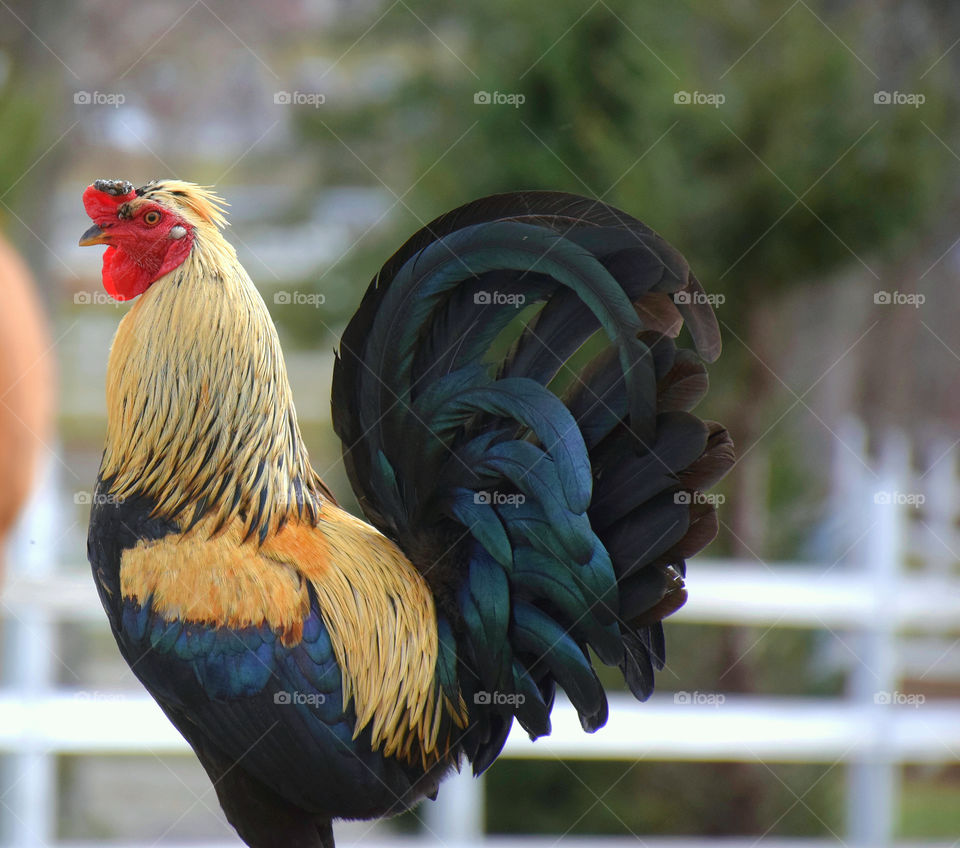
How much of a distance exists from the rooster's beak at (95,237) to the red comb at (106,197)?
14mm

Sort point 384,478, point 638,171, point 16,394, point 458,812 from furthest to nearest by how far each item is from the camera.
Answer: point 638,171 → point 458,812 → point 16,394 → point 384,478

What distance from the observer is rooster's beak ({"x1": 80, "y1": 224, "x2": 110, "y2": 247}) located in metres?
1.19

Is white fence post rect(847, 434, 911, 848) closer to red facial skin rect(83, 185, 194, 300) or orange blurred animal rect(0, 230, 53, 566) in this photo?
orange blurred animal rect(0, 230, 53, 566)

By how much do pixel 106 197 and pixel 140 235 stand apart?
59 millimetres

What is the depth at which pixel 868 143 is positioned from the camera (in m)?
3.92

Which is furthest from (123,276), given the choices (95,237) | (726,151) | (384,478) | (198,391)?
(726,151)

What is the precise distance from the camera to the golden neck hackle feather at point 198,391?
1186 mm

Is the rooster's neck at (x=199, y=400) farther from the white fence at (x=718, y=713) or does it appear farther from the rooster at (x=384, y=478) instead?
the white fence at (x=718, y=713)

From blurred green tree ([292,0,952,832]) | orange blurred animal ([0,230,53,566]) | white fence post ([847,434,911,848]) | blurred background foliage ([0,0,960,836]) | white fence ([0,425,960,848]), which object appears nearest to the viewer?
orange blurred animal ([0,230,53,566])

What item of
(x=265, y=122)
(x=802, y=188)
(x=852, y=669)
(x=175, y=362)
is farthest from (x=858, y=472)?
(x=265, y=122)

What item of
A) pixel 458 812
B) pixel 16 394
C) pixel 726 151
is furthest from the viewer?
pixel 726 151

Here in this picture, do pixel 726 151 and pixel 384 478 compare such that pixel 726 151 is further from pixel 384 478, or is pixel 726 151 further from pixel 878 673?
pixel 384 478

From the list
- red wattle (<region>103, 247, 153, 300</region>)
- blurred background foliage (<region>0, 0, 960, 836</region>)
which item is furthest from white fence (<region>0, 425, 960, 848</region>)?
red wattle (<region>103, 247, 153, 300</region>)

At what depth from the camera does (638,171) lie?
342 centimetres
